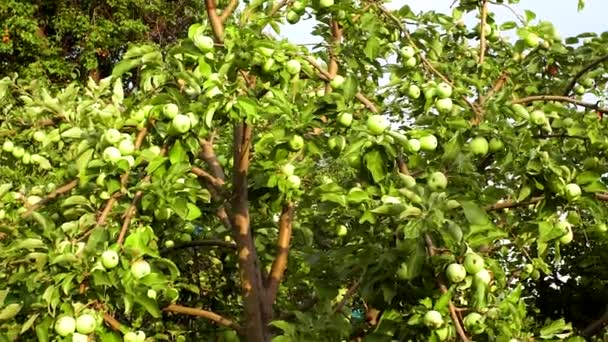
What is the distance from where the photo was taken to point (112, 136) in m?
2.03

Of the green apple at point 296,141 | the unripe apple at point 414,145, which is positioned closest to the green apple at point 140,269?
the green apple at point 296,141

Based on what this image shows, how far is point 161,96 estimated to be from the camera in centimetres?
208

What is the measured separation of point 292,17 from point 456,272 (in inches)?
52.4

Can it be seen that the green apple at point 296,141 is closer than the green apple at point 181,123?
No

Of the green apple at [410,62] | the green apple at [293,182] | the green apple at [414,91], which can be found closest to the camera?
the green apple at [414,91]

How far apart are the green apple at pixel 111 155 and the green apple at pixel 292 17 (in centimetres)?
106

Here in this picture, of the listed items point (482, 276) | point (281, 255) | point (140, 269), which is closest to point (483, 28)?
point (281, 255)

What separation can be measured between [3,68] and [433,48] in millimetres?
11213

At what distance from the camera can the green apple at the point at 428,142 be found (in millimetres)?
2178

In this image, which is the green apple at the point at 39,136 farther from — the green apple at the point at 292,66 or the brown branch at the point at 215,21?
the green apple at the point at 292,66

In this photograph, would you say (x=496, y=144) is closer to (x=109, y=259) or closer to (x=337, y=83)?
(x=337, y=83)

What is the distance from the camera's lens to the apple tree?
1.93 m

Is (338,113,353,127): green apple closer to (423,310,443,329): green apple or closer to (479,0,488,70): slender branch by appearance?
(423,310,443,329): green apple

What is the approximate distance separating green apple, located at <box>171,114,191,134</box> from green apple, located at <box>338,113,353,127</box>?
1.58ft
